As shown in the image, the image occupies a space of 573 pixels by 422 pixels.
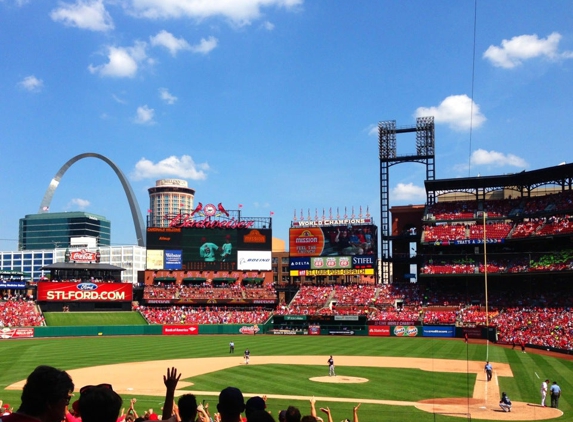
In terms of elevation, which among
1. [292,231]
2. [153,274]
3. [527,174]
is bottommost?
[153,274]

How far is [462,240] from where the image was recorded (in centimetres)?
8081

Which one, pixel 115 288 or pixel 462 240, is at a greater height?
pixel 462 240

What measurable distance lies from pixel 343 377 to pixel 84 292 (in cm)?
6044

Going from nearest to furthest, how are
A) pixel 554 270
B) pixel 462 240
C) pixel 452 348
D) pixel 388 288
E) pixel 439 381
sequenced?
1. pixel 439 381
2. pixel 452 348
3. pixel 554 270
4. pixel 462 240
5. pixel 388 288

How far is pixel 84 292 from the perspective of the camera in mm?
86375

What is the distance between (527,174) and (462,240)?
12343 millimetres

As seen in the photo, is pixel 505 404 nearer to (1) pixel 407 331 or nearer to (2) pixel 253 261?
(1) pixel 407 331

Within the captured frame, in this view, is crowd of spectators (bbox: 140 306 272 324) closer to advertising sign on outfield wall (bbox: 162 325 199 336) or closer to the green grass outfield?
advertising sign on outfield wall (bbox: 162 325 199 336)

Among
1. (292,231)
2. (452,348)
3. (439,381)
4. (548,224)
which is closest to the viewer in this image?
(439,381)

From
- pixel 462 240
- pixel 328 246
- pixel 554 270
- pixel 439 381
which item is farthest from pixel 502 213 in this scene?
pixel 439 381

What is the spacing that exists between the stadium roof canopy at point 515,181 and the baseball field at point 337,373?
27.3 m

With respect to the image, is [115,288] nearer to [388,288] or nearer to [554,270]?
[388,288]

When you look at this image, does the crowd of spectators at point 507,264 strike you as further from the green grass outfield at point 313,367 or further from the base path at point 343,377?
the base path at point 343,377

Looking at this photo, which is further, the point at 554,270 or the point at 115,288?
the point at 115,288
